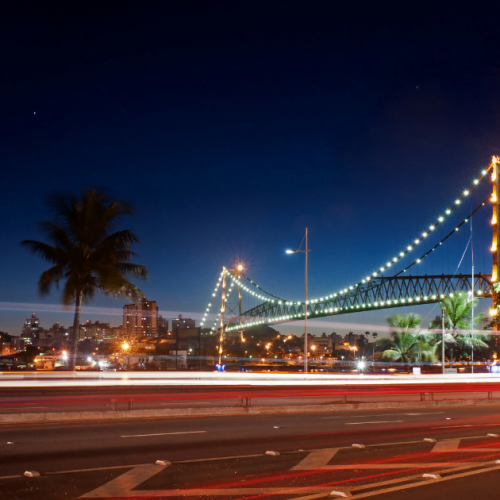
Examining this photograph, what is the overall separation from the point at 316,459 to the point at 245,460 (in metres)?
1.18

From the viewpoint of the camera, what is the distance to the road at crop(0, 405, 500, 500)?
7.11 meters

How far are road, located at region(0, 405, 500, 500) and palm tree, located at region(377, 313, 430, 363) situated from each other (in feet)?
161

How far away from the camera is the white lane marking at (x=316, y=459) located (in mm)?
8564

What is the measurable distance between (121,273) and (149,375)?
756 centimetres

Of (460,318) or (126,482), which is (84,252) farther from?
(460,318)

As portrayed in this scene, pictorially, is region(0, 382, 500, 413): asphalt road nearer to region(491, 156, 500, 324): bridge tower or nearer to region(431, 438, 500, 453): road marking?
region(431, 438, 500, 453): road marking

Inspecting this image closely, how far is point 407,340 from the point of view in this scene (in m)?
62.1

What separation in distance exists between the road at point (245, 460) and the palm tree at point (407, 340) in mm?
49141

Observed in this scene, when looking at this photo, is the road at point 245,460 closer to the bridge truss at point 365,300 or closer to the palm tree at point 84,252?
the palm tree at point 84,252

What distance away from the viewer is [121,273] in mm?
25891

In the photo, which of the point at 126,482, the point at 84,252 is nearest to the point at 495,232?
the point at 84,252

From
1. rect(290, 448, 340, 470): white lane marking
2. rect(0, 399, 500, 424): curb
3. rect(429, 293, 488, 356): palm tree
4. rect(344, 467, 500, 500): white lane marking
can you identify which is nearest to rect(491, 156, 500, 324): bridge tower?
rect(429, 293, 488, 356): palm tree

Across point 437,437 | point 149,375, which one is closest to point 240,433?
point 437,437

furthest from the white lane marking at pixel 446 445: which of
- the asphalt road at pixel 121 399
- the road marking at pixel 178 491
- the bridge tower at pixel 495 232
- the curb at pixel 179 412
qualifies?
the bridge tower at pixel 495 232
